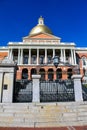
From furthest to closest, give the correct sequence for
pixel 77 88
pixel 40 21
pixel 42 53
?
pixel 40 21 < pixel 42 53 < pixel 77 88

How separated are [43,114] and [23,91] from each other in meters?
2.65

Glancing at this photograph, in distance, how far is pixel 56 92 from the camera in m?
11.4

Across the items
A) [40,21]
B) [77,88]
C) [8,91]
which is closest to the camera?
[8,91]

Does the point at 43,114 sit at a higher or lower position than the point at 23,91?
lower

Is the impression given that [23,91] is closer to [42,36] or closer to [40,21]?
[42,36]

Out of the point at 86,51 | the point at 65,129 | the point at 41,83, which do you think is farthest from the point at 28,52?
the point at 65,129

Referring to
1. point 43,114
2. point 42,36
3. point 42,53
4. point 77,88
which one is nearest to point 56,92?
point 77,88

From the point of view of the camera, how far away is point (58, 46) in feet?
178

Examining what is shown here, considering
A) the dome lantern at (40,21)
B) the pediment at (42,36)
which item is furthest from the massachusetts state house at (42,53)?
the dome lantern at (40,21)

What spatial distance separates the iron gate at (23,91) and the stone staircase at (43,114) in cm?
120

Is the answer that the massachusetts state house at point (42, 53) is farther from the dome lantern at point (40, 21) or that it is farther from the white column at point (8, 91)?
the white column at point (8, 91)

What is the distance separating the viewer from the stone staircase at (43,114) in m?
8.47

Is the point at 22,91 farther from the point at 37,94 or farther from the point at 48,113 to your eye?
the point at 48,113

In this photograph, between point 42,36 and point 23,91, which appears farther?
point 42,36
